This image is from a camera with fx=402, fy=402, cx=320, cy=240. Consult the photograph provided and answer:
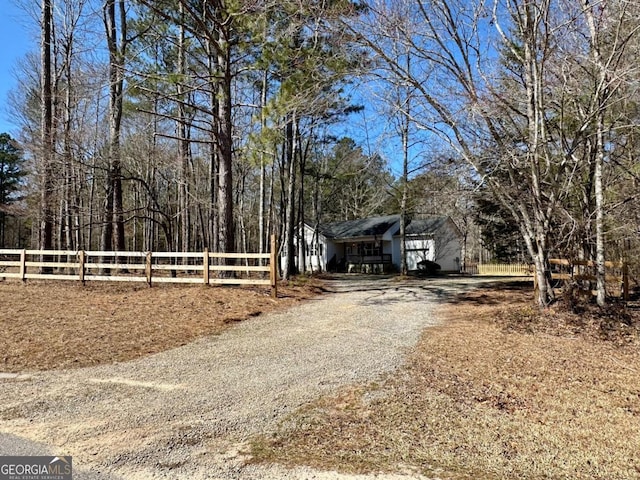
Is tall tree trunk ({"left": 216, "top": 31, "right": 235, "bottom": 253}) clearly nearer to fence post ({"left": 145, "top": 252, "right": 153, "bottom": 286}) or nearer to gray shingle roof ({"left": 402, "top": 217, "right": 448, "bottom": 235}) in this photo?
fence post ({"left": 145, "top": 252, "right": 153, "bottom": 286})

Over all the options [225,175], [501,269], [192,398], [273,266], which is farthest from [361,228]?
[192,398]

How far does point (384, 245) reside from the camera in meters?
28.7

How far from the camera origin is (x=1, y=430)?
12.0 feet

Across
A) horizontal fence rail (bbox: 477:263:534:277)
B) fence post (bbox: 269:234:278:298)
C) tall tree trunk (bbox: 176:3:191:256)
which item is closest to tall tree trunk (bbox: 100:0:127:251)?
tall tree trunk (bbox: 176:3:191:256)

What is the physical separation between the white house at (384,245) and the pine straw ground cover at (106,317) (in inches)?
642

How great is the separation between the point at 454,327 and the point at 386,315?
1.70 metres

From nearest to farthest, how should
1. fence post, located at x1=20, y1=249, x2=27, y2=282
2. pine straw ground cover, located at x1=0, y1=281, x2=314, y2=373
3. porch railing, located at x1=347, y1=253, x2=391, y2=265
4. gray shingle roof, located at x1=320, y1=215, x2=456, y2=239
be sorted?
pine straw ground cover, located at x1=0, y1=281, x2=314, y2=373, fence post, located at x1=20, y1=249, x2=27, y2=282, porch railing, located at x1=347, y1=253, x2=391, y2=265, gray shingle roof, located at x1=320, y1=215, x2=456, y2=239

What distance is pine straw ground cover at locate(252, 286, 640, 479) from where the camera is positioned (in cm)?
301

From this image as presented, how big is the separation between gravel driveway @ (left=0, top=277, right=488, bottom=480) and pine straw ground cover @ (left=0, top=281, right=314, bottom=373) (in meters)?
0.60

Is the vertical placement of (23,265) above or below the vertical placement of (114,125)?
below

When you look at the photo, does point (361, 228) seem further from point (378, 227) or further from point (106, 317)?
point (106, 317)

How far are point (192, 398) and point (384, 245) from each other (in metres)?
25.1

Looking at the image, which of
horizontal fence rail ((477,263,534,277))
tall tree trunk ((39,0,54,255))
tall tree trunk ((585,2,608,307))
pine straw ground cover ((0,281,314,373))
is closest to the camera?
pine straw ground cover ((0,281,314,373))

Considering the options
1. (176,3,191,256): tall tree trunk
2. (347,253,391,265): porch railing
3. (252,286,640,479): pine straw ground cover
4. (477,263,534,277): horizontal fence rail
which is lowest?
(252,286,640,479): pine straw ground cover
